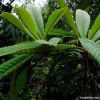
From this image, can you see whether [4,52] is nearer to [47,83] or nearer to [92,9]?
[47,83]

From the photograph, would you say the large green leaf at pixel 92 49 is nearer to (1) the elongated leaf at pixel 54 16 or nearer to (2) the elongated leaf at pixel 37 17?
(1) the elongated leaf at pixel 54 16

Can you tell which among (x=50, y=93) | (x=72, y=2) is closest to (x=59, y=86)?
(x=50, y=93)

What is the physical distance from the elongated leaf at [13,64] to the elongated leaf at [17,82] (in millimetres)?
73

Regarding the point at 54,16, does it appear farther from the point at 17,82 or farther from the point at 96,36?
the point at 17,82

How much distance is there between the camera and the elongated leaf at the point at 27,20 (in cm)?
108

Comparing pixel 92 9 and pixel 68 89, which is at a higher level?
pixel 92 9

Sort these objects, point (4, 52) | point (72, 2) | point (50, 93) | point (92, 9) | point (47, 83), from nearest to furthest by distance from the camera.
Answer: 1. point (4, 52)
2. point (47, 83)
3. point (50, 93)
4. point (92, 9)
5. point (72, 2)

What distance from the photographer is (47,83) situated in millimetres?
1439

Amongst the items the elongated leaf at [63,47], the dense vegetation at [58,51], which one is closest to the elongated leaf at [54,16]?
the dense vegetation at [58,51]

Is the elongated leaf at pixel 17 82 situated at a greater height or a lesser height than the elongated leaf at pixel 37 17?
lesser

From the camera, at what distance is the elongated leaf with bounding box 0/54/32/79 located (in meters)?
1.04

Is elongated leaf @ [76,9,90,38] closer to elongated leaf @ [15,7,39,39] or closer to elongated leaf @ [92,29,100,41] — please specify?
elongated leaf @ [92,29,100,41]

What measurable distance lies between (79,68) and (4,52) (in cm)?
48

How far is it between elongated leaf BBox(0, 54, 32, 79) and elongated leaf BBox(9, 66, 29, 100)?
0.07 m
